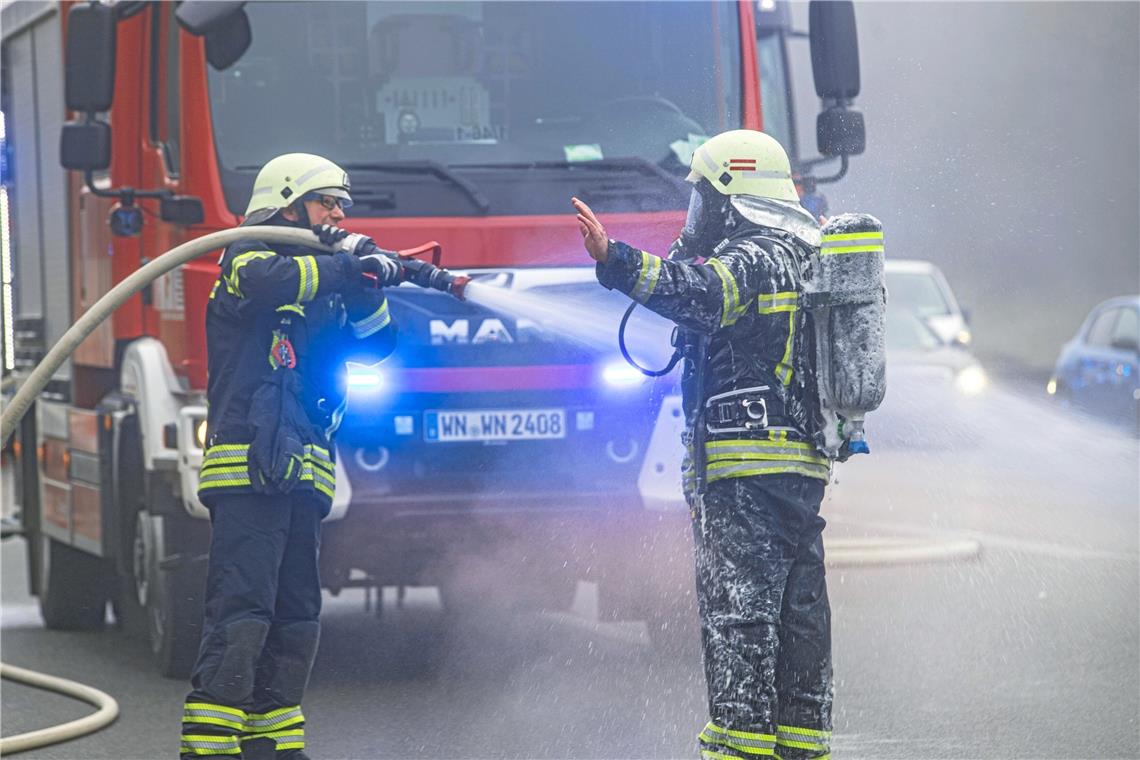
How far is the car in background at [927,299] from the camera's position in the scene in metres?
17.8

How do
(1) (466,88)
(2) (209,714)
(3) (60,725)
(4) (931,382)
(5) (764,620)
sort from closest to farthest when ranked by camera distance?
(5) (764,620)
(2) (209,714)
(3) (60,725)
(1) (466,88)
(4) (931,382)

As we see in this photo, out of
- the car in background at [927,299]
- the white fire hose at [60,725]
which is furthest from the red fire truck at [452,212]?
the car in background at [927,299]

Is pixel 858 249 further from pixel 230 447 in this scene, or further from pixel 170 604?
pixel 170 604

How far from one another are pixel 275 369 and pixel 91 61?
90.8 inches

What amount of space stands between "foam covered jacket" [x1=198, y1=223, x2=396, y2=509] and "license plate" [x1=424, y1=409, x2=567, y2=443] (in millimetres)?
1551

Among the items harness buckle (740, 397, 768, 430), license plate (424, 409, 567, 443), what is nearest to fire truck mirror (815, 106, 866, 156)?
license plate (424, 409, 567, 443)

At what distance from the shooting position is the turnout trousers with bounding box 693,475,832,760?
5.36 meters

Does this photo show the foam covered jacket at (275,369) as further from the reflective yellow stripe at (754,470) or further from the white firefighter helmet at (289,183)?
the reflective yellow stripe at (754,470)

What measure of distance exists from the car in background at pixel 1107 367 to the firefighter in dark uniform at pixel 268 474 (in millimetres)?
10338

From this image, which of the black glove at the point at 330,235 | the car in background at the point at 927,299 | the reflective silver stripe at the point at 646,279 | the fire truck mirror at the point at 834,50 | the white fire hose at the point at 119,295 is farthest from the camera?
the car in background at the point at 927,299

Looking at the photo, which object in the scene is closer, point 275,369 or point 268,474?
point 268,474

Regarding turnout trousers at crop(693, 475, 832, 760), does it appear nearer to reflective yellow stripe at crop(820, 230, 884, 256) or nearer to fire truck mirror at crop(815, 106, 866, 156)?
reflective yellow stripe at crop(820, 230, 884, 256)

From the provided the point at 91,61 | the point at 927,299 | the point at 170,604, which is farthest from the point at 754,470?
the point at 927,299

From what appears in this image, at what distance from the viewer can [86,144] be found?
7.98 meters
